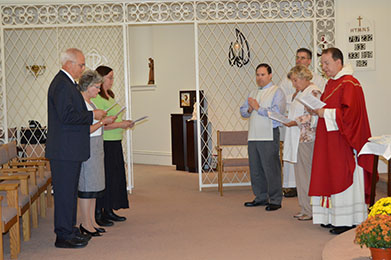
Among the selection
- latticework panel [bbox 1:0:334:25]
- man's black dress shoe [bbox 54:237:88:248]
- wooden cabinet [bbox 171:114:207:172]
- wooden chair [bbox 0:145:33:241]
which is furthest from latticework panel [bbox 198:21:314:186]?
man's black dress shoe [bbox 54:237:88:248]

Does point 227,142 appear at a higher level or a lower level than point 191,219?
higher

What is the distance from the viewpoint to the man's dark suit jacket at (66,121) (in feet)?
13.2

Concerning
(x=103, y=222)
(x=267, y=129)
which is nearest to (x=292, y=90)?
(x=267, y=129)

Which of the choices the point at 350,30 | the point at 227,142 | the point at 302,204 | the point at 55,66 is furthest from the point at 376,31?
the point at 55,66

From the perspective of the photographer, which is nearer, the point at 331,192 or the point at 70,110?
the point at 70,110

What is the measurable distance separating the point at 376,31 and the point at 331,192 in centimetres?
313

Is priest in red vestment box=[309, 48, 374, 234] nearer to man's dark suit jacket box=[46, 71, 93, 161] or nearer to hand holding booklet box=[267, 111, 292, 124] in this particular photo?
hand holding booklet box=[267, 111, 292, 124]

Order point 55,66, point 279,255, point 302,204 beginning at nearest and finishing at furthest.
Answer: point 279,255, point 302,204, point 55,66

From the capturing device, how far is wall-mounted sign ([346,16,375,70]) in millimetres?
6797

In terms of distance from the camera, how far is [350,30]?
6809 mm

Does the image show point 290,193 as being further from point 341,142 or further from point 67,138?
point 67,138

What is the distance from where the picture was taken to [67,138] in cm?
408

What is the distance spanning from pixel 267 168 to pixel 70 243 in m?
2.35

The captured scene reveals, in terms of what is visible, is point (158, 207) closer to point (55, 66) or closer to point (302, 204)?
point (302, 204)
